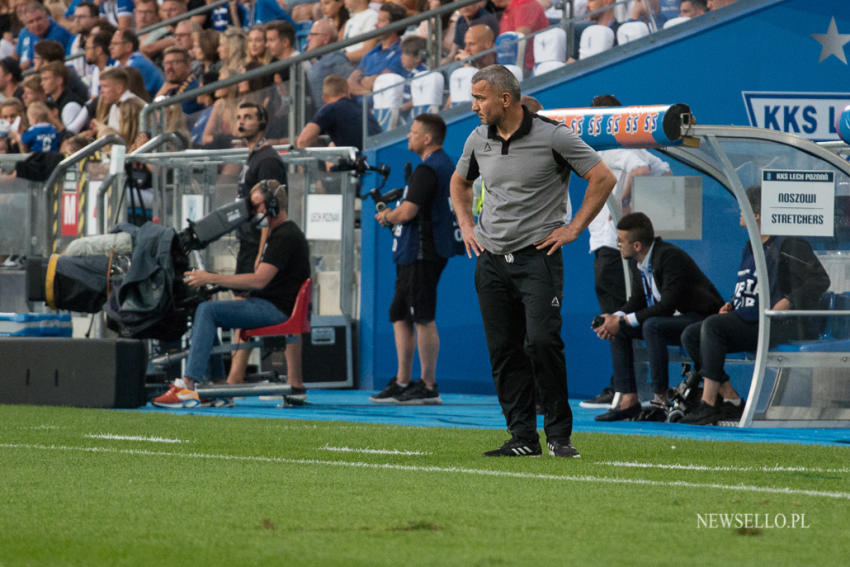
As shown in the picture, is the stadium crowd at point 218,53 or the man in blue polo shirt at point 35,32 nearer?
the stadium crowd at point 218,53

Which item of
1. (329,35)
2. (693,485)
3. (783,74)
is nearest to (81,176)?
(329,35)

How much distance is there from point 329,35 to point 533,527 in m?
12.3

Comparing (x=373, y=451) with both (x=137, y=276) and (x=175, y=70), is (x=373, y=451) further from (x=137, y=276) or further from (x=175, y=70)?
(x=175, y=70)

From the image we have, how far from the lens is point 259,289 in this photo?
11680 millimetres

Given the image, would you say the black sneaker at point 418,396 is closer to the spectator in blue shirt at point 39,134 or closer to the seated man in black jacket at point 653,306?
the seated man in black jacket at point 653,306

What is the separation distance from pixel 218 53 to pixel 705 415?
10.2 metres

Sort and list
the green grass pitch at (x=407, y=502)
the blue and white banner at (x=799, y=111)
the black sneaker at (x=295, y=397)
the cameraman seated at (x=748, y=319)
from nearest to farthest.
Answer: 1. the green grass pitch at (x=407, y=502)
2. the cameraman seated at (x=748, y=319)
3. the black sneaker at (x=295, y=397)
4. the blue and white banner at (x=799, y=111)

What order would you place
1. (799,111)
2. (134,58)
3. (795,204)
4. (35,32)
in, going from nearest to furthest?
(795,204) < (799,111) < (134,58) < (35,32)

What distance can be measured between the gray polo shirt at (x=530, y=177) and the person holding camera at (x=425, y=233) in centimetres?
460

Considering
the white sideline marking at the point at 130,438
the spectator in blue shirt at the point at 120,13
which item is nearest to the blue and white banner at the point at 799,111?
the white sideline marking at the point at 130,438

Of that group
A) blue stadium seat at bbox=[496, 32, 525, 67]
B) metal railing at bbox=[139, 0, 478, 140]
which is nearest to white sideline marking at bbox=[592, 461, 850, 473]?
blue stadium seat at bbox=[496, 32, 525, 67]

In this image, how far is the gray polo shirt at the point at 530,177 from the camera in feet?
23.9

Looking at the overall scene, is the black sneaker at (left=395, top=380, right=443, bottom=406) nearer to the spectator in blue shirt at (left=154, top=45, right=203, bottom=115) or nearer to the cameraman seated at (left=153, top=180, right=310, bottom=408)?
the cameraman seated at (left=153, top=180, right=310, bottom=408)

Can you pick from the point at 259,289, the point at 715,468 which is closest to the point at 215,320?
the point at 259,289
